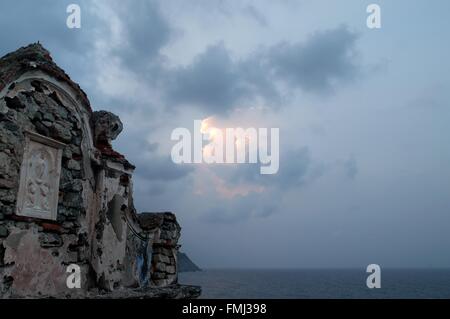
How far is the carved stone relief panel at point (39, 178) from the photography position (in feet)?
18.0

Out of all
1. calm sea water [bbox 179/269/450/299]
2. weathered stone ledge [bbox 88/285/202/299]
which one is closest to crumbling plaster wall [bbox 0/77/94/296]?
weathered stone ledge [bbox 88/285/202/299]

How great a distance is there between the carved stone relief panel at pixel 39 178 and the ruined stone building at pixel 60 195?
1cm

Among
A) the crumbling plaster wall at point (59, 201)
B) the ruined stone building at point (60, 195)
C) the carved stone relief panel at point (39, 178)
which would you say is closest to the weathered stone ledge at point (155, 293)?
the ruined stone building at point (60, 195)

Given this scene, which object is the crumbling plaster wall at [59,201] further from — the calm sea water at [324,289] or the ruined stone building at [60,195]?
the calm sea water at [324,289]

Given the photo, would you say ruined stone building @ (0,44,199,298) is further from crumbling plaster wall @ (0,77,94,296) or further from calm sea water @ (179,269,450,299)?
calm sea water @ (179,269,450,299)

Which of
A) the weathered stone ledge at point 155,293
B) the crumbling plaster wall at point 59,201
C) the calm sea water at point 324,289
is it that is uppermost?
the crumbling plaster wall at point 59,201

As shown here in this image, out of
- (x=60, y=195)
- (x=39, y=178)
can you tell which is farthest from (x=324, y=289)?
(x=39, y=178)

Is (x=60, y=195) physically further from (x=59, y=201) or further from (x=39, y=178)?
(x=39, y=178)

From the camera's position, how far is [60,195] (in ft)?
20.1

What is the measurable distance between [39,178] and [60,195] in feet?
1.55
